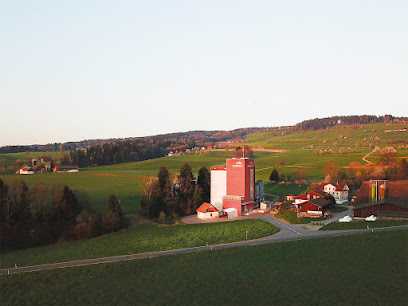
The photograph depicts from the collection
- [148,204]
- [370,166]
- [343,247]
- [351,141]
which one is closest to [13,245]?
[148,204]

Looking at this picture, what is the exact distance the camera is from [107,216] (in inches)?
1849

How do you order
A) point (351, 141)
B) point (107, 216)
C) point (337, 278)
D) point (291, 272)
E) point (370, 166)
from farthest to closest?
point (351, 141)
point (370, 166)
point (107, 216)
point (291, 272)
point (337, 278)

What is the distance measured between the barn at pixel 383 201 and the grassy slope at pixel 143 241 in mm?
13021

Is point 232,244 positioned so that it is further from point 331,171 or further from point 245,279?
point 331,171

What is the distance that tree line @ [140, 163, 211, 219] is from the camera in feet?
181

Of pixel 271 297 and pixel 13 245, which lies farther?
pixel 13 245

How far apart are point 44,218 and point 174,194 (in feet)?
67.0

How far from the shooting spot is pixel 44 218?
46844mm

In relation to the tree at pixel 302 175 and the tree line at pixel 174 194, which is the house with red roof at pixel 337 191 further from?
the tree at pixel 302 175

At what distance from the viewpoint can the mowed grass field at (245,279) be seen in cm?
2209

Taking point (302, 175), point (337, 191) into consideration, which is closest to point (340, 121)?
point (302, 175)

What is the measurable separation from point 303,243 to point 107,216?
24732 mm

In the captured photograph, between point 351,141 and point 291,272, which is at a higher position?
point 351,141

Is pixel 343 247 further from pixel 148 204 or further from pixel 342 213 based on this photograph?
pixel 148 204
